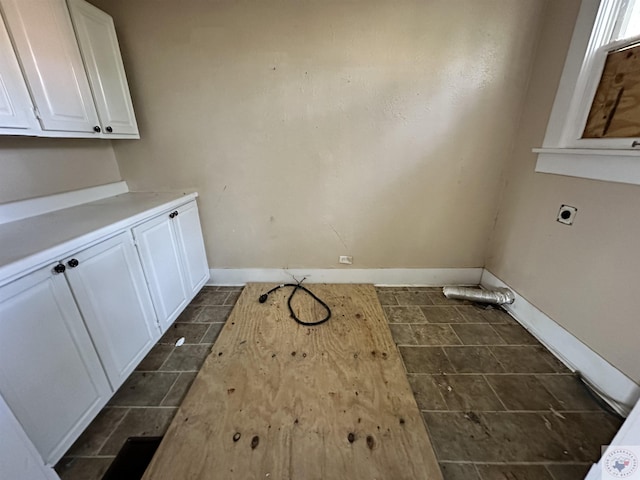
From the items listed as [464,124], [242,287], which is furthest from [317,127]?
[242,287]

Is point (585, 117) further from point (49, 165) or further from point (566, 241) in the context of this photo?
point (49, 165)

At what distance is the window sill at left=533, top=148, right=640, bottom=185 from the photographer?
1.36 m

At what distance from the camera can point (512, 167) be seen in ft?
7.27

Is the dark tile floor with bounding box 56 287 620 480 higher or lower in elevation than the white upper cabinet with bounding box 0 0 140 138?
lower

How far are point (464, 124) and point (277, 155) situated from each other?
1.59 meters

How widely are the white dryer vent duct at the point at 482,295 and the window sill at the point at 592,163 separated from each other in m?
1.00

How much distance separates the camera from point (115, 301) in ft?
4.55

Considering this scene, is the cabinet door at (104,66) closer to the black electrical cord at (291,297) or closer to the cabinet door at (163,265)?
the cabinet door at (163,265)

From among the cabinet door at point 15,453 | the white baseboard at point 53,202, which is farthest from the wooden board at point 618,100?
the white baseboard at point 53,202

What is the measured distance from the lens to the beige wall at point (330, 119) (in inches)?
76.5

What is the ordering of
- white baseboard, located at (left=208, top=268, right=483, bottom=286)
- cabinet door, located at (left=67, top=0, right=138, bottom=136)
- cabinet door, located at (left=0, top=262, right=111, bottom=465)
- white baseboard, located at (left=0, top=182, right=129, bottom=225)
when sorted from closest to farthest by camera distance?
cabinet door, located at (left=0, top=262, right=111, bottom=465), white baseboard, located at (left=0, top=182, right=129, bottom=225), cabinet door, located at (left=67, top=0, right=138, bottom=136), white baseboard, located at (left=208, top=268, right=483, bottom=286)
